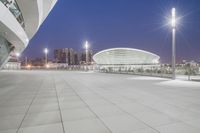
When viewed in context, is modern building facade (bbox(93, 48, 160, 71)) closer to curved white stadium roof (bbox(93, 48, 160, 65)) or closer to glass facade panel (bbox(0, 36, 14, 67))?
curved white stadium roof (bbox(93, 48, 160, 65))

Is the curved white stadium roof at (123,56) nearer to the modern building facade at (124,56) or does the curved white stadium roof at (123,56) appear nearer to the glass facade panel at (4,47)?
the modern building facade at (124,56)

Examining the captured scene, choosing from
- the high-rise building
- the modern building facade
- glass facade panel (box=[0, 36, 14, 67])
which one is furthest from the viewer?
the high-rise building

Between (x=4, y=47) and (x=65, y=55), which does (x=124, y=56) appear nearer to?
(x=4, y=47)

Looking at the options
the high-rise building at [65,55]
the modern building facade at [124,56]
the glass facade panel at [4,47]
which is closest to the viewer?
the glass facade panel at [4,47]

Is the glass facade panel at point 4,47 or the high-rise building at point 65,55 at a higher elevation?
the high-rise building at point 65,55

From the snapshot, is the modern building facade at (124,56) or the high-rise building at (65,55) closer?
the modern building facade at (124,56)

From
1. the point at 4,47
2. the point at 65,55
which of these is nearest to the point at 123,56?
the point at 4,47

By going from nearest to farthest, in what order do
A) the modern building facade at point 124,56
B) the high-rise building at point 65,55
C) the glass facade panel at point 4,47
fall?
the glass facade panel at point 4,47, the modern building facade at point 124,56, the high-rise building at point 65,55

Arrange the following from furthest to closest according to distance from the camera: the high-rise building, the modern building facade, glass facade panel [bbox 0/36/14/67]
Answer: the high-rise building
the modern building facade
glass facade panel [bbox 0/36/14/67]

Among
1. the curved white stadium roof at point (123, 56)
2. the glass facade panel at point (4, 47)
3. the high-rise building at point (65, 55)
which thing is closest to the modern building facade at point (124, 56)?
the curved white stadium roof at point (123, 56)

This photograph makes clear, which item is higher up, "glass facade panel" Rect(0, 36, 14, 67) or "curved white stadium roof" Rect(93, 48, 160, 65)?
"curved white stadium roof" Rect(93, 48, 160, 65)

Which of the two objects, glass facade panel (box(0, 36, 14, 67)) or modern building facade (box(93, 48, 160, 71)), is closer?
glass facade panel (box(0, 36, 14, 67))

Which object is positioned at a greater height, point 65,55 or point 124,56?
point 65,55

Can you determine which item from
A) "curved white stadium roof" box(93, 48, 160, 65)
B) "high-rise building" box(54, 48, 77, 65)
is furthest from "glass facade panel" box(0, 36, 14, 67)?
"high-rise building" box(54, 48, 77, 65)
